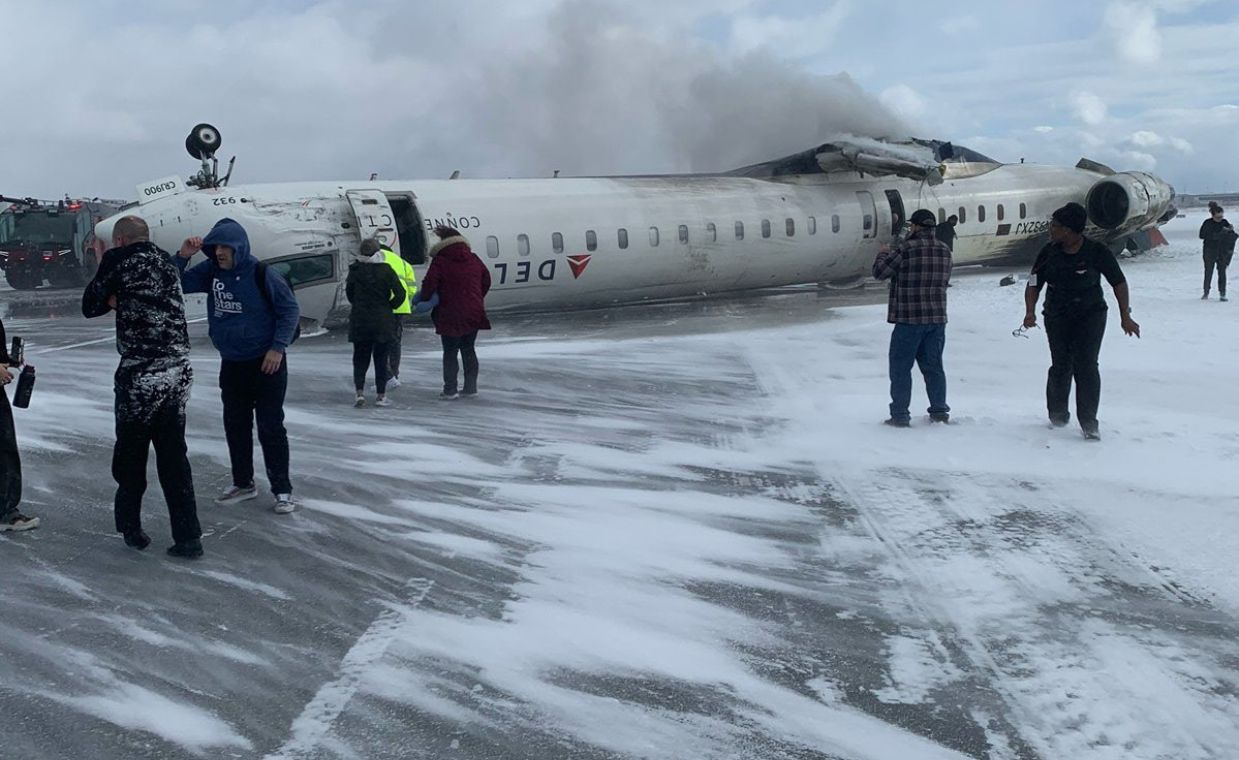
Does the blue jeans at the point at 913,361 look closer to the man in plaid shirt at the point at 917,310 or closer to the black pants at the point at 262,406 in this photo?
the man in plaid shirt at the point at 917,310

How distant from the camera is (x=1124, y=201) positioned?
2339 centimetres

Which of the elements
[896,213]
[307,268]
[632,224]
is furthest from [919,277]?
[896,213]

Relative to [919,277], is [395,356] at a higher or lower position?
lower

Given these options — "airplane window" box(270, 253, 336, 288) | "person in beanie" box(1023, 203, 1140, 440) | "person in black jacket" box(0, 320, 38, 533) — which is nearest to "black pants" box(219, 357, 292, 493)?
"person in black jacket" box(0, 320, 38, 533)

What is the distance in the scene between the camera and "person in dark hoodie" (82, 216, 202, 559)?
18.3ft

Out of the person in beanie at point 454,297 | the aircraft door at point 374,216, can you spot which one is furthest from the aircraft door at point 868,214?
the person in beanie at point 454,297

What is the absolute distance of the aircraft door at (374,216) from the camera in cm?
1567

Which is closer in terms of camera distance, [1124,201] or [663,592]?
[663,592]

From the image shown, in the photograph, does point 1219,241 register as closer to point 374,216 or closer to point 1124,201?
point 1124,201

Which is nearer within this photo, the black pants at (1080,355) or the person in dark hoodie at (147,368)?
the person in dark hoodie at (147,368)

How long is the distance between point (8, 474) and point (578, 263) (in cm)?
1218

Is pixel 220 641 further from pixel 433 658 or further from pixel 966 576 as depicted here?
pixel 966 576

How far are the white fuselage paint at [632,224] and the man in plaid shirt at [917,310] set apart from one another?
30.0ft

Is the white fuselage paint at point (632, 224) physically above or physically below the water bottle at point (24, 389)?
above
